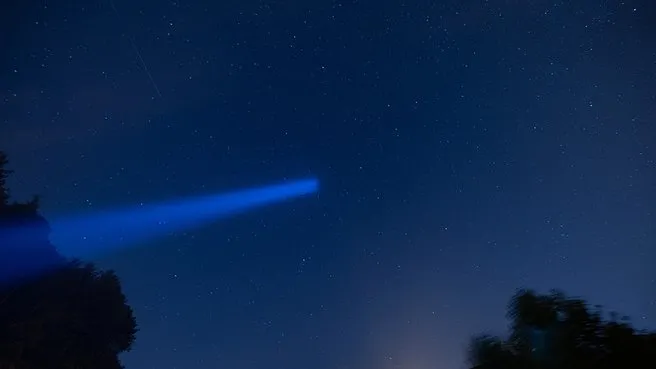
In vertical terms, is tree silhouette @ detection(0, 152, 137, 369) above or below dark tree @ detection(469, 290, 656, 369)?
above

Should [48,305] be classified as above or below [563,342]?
above

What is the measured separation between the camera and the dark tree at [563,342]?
9.25 meters

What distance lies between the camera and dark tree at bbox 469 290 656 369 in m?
9.25

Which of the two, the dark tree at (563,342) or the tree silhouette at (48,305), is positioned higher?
the tree silhouette at (48,305)

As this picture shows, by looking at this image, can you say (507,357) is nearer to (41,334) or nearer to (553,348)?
(553,348)

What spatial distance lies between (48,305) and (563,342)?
67.0ft

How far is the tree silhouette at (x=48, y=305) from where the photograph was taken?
21.6 metres

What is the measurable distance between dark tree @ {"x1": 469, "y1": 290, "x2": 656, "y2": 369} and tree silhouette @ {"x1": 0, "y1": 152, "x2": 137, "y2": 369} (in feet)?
56.5

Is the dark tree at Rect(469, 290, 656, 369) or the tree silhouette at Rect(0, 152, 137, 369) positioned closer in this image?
the dark tree at Rect(469, 290, 656, 369)

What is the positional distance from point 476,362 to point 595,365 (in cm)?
241

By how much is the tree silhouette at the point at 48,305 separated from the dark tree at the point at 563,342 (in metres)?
17.2

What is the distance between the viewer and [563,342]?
31.7 feet

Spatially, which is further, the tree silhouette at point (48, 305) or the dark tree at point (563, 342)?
the tree silhouette at point (48, 305)

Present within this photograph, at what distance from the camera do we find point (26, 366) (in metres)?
20.7
